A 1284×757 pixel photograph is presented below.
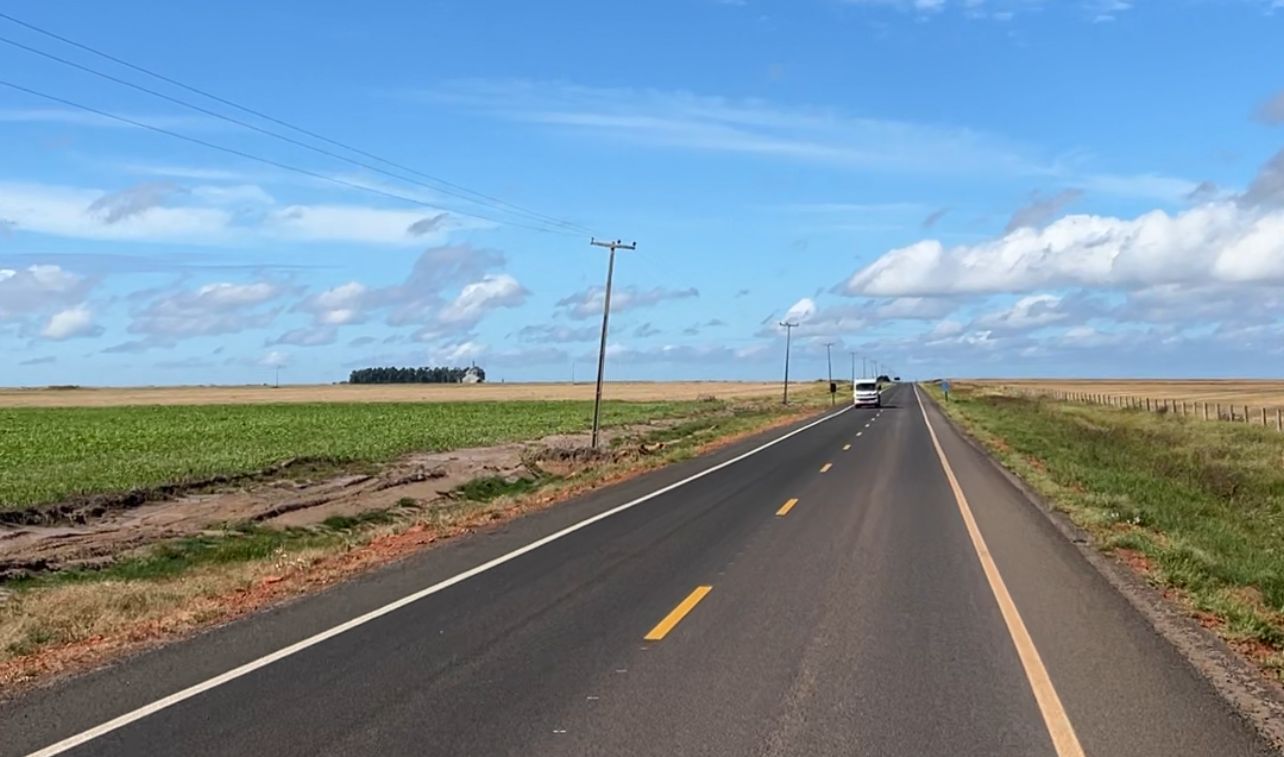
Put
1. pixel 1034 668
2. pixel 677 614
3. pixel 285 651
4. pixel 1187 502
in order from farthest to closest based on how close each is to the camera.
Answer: pixel 1187 502, pixel 677 614, pixel 285 651, pixel 1034 668

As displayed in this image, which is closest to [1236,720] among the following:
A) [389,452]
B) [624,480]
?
[624,480]

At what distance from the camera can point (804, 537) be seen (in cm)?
1547

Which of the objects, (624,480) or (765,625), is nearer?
(765,625)

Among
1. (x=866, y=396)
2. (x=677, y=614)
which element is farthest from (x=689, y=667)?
(x=866, y=396)

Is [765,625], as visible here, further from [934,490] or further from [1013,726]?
[934,490]

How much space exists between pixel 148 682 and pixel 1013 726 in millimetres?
5720

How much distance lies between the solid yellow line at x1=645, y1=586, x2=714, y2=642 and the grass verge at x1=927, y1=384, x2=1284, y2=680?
4.42 m

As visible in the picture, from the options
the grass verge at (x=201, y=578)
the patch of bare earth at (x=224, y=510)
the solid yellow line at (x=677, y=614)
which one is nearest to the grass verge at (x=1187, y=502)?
the solid yellow line at (x=677, y=614)

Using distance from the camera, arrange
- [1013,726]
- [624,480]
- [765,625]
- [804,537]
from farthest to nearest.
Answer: [624,480], [804,537], [765,625], [1013,726]

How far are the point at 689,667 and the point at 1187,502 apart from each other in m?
16.4

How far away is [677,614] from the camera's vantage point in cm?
1016

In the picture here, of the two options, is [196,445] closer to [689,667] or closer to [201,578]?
[201,578]

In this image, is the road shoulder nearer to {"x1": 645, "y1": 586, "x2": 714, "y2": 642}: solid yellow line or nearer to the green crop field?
{"x1": 645, "y1": 586, "x2": 714, "y2": 642}: solid yellow line

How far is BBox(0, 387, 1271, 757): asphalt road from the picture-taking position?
257 inches
